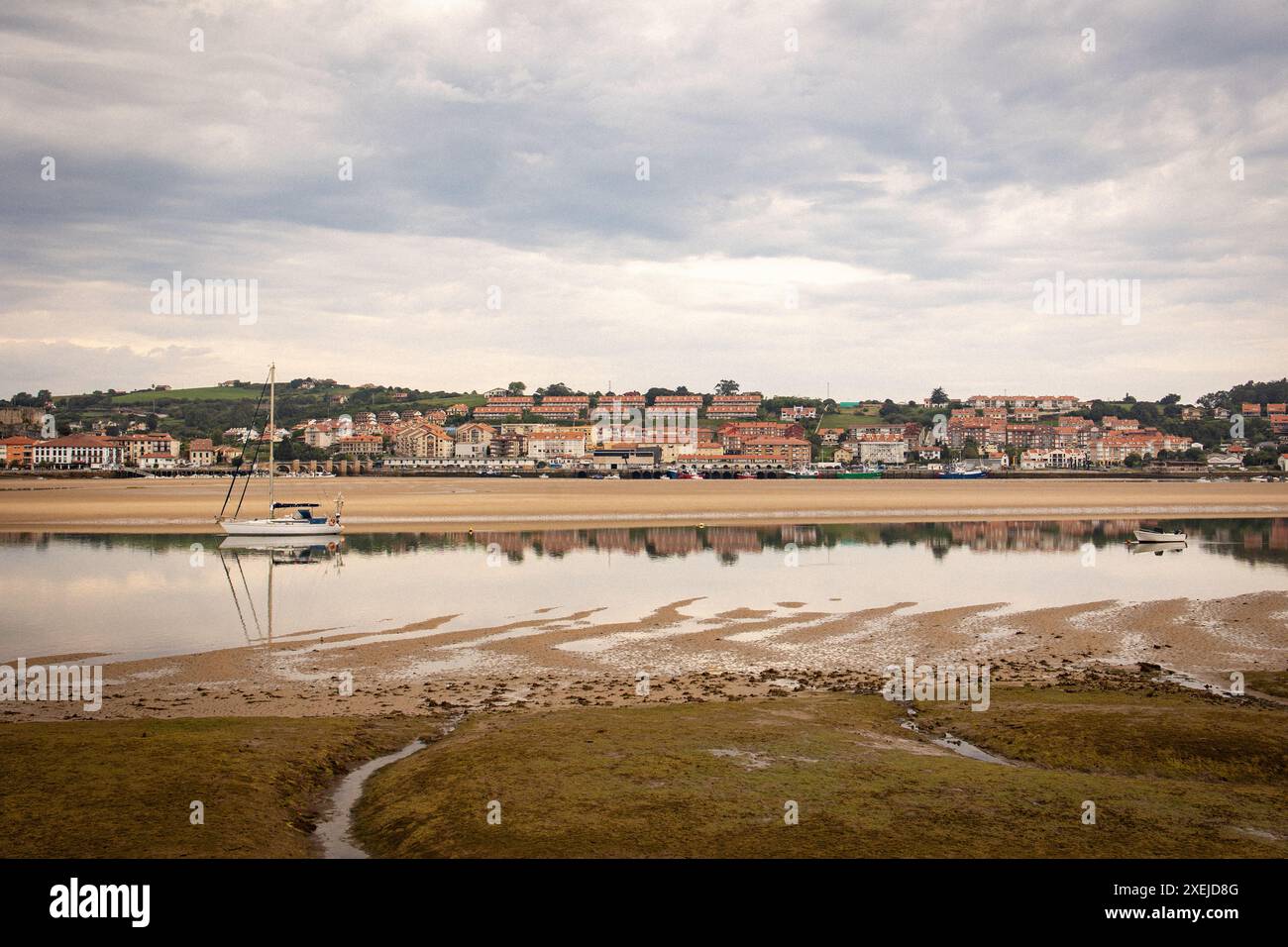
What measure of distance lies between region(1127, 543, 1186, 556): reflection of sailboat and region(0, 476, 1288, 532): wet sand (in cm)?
1943

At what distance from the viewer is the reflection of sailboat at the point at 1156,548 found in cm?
4659

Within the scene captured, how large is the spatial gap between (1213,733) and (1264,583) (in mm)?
25314

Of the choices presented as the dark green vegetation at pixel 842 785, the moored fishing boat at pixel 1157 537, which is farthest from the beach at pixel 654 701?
the moored fishing boat at pixel 1157 537

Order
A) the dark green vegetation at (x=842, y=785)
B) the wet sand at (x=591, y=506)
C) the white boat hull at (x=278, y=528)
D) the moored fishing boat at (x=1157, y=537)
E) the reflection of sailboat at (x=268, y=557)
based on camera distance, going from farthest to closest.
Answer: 1. the wet sand at (x=591, y=506)
2. the white boat hull at (x=278, y=528)
3. the moored fishing boat at (x=1157, y=537)
4. the reflection of sailboat at (x=268, y=557)
5. the dark green vegetation at (x=842, y=785)

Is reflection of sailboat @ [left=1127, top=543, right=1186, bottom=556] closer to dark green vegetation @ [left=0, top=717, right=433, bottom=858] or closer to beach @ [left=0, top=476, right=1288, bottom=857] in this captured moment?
beach @ [left=0, top=476, right=1288, bottom=857]

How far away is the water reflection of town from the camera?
151 ft

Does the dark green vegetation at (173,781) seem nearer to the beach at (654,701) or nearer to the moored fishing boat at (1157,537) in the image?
the beach at (654,701)

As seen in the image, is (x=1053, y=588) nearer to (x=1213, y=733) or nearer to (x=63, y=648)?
(x=1213, y=733)

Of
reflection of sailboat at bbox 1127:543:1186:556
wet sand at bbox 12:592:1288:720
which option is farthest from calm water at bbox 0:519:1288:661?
wet sand at bbox 12:592:1288:720

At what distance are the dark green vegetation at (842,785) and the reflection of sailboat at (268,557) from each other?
13.1m

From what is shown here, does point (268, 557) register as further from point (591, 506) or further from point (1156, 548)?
point (1156, 548)

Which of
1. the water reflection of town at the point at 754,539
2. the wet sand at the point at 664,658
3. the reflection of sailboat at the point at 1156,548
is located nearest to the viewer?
the wet sand at the point at 664,658

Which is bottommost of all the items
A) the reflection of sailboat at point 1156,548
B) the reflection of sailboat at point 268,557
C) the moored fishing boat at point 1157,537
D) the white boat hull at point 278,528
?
the reflection of sailboat at point 1156,548

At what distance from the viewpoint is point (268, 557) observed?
43.8 metres
